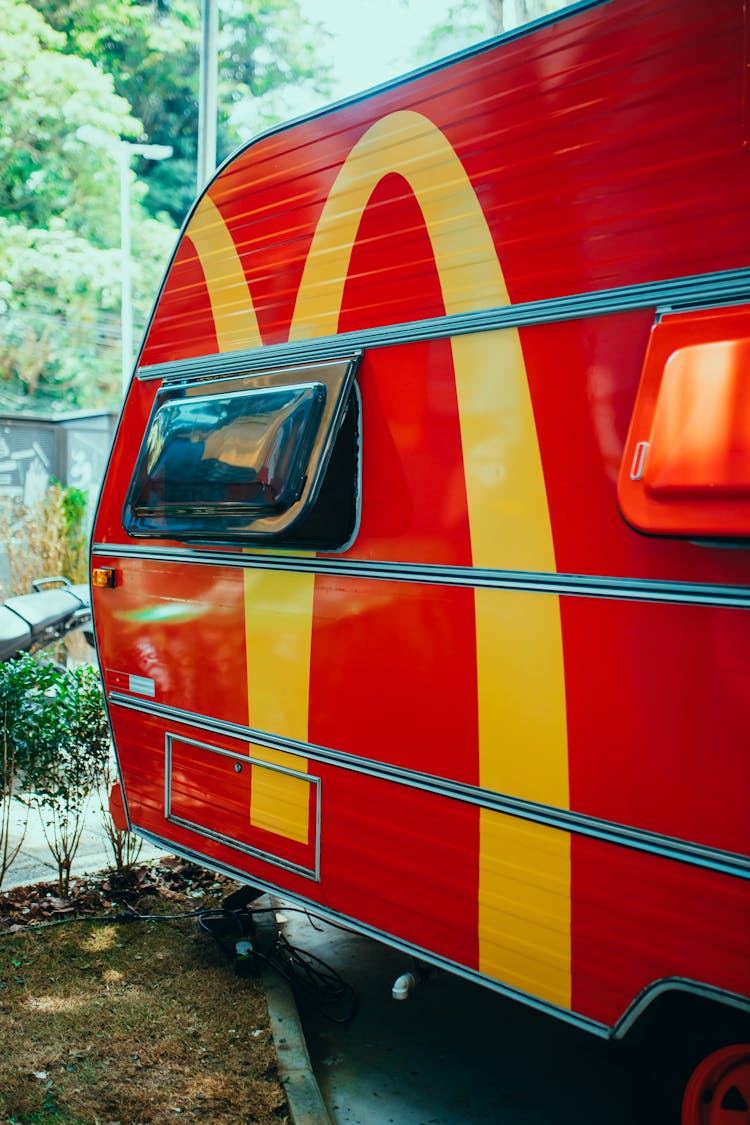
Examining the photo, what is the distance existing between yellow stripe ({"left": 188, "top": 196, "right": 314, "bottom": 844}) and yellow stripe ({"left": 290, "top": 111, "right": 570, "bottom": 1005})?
0.81 m

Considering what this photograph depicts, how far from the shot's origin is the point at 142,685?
13.9 ft

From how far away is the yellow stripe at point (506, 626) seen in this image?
2730mm

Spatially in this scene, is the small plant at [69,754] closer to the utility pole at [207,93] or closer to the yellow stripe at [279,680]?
the yellow stripe at [279,680]

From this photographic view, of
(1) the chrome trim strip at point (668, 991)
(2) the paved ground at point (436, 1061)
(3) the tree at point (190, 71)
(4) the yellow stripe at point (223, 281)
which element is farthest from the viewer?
(3) the tree at point (190, 71)

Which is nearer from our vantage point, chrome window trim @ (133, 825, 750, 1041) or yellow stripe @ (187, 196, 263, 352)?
chrome window trim @ (133, 825, 750, 1041)

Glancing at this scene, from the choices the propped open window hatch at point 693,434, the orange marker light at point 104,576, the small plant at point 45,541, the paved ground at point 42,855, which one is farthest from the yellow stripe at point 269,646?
the small plant at point 45,541

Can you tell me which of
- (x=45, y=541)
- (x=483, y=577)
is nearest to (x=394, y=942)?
(x=483, y=577)

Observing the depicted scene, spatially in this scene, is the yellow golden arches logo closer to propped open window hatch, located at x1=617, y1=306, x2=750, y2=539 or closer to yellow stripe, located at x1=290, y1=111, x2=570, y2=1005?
yellow stripe, located at x1=290, y1=111, x2=570, y2=1005

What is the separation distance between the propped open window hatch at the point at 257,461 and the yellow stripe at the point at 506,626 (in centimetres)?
49

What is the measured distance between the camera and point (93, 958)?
4223 mm

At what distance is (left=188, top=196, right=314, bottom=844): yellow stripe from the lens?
348 cm

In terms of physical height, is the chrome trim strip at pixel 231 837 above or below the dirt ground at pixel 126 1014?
above

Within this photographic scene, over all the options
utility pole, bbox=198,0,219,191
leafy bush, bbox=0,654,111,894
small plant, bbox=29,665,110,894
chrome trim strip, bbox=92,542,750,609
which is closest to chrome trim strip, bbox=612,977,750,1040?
chrome trim strip, bbox=92,542,750,609

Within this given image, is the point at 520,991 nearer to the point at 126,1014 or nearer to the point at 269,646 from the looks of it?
the point at 269,646
